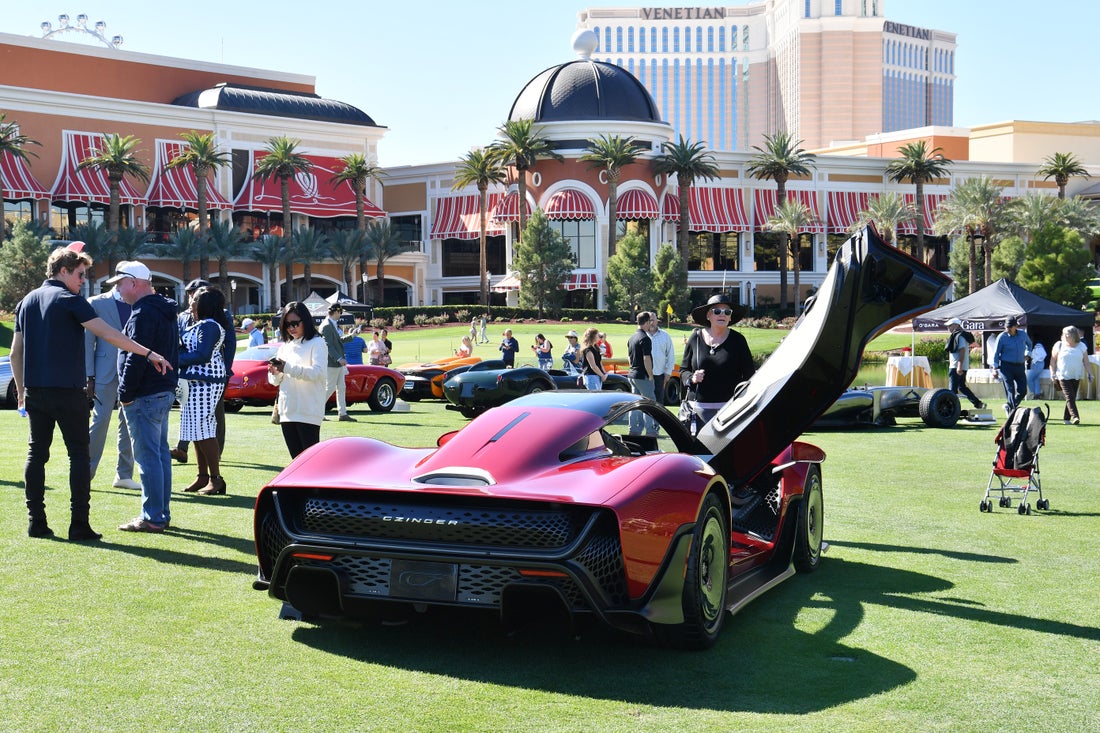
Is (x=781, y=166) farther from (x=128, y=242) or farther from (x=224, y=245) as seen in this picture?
(x=128, y=242)

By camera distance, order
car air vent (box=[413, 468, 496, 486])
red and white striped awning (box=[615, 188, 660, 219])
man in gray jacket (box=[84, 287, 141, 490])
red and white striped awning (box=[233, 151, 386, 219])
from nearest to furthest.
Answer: car air vent (box=[413, 468, 496, 486])
man in gray jacket (box=[84, 287, 141, 490])
red and white striped awning (box=[233, 151, 386, 219])
red and white striped awning (box=[615, 188, 660, 219])

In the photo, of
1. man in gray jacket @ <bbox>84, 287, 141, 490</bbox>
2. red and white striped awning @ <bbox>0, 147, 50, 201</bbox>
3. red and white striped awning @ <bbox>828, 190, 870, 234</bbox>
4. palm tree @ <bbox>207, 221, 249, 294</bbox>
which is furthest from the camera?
red and white striped awning @ <bbox>828, 190, 870, 234</bbox>

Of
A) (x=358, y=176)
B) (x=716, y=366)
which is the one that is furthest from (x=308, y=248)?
(x=716, y=366)

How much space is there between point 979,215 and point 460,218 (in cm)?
3537

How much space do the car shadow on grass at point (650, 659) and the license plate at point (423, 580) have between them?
0.30 m

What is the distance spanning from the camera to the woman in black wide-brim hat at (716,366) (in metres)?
9.38

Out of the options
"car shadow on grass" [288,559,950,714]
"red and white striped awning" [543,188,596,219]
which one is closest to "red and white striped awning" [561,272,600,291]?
"red and white striped awning" [543,188,596,219]

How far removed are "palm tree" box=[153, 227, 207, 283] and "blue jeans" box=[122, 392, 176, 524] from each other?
62.5 meters

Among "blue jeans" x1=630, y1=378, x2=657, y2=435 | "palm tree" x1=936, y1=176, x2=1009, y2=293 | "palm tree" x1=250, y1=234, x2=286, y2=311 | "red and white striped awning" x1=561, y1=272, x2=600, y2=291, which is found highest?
"palm tree" x1=936, y1=176, x2=1009, y2=293

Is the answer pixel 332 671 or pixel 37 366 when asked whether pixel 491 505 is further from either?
pixel 37 366

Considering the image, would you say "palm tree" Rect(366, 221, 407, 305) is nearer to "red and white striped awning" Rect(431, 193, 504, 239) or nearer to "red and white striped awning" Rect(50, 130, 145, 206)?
"red and white striped awning" Rect(431, 193, 504, 239)

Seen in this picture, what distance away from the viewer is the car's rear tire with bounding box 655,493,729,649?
5.38 meters

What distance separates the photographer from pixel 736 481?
23.6 ft

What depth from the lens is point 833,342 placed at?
693cm
